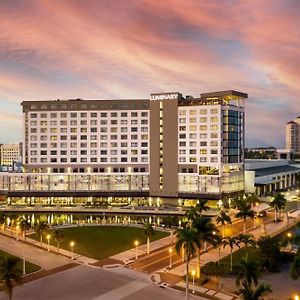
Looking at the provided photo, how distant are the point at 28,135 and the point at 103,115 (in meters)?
33.8

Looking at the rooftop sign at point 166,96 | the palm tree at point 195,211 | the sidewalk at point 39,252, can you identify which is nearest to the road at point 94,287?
the sidewalk at point 39,252

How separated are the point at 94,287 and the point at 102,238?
1437 inches

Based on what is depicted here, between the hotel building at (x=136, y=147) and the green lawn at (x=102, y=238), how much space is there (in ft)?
169

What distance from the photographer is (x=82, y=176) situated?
172250mm

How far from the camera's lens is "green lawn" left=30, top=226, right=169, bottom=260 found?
9056 cm

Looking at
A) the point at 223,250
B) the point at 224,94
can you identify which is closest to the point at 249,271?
the point at 223,250

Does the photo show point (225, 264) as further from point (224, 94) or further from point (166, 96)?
point (166, 96)

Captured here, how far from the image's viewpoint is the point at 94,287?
67.0 metres

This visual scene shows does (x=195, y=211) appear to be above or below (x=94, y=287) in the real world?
above

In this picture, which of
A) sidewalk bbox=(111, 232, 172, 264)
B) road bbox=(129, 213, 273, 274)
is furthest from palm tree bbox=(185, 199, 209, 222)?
road bbox=(129, 213, 273, 274)

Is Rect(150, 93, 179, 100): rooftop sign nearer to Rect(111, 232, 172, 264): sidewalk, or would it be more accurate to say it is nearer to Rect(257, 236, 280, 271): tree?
Rect(111, 232, 172, 264): sidewalk

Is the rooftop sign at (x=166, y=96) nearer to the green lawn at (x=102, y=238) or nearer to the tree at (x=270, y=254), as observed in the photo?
the green lawn at (x=102, y=238)

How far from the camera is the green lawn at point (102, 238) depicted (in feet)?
297

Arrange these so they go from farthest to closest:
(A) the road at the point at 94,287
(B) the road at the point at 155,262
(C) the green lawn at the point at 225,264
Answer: (B) the road at the point at 155,262 → (C) the green lawn at the point at 225,264 → (A) the road at the point at 94,287
